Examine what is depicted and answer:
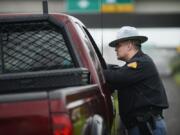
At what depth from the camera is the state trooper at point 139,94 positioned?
584cm

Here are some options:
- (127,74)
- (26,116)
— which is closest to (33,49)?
(127,74)

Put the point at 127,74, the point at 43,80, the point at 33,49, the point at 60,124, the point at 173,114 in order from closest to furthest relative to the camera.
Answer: the point at 60,124 < the point at 43,80 < the point at 33,49 < the point at 127,74 < the point at 173,114

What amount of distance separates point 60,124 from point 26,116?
0.19 metres

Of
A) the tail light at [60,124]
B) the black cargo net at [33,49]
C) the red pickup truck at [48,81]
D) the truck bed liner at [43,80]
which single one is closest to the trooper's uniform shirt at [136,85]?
the red pickup truck at [48,81]

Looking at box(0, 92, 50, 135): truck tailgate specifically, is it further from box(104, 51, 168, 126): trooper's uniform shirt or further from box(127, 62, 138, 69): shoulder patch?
box(127, 62, 138, 69): shoulder patch

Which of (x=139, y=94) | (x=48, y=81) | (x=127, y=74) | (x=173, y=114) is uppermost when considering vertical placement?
(x=48, y=81)

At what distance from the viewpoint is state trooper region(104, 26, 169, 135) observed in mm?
5840

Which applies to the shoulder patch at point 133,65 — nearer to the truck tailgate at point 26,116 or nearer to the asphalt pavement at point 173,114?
the truck tailgate at point 26,116

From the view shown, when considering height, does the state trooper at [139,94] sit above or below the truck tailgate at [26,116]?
below

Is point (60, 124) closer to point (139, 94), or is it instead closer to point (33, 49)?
point (33, 49)

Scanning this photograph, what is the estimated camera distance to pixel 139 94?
19.3 ft

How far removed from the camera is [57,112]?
360cm

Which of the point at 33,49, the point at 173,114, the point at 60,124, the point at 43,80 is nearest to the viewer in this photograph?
the point at 60,124

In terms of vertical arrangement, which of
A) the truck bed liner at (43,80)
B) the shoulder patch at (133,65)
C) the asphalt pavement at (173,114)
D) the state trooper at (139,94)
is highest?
the truck bed liner at (43,80)
